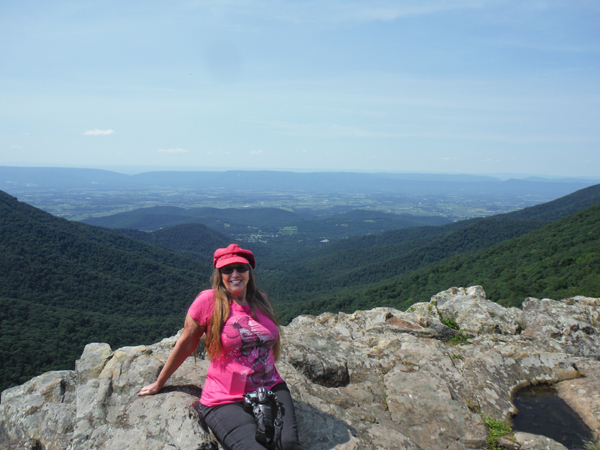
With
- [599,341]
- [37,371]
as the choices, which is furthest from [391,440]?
[37,371]

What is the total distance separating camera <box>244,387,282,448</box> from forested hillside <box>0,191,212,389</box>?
140 ft

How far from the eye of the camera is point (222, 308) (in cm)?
484

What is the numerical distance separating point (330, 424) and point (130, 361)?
4.28 metres

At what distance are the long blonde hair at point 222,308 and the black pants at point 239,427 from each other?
0.74 metres

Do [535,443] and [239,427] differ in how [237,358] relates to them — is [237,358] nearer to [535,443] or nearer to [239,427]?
[239,427]

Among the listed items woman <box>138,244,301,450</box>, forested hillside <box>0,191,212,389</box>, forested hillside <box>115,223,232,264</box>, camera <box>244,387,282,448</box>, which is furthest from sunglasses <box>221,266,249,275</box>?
forested hillside <box>115,223,232,264</box>

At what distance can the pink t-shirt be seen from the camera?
4652 mm

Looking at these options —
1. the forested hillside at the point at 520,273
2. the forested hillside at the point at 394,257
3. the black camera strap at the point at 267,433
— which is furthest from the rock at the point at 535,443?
the forested hillside at the point at 394,257

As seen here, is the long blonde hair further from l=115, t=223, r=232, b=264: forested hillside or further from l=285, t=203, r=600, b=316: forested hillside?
l=115, t=223, r=232, b=264: forested hillside

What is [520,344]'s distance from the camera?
9586 mm

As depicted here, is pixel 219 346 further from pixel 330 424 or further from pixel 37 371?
pixel 37 371

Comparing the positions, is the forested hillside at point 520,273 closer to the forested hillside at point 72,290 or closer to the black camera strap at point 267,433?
the black camera strap at point 267,433

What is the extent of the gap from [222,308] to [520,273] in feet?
150

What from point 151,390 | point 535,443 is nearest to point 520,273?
point 535,443
